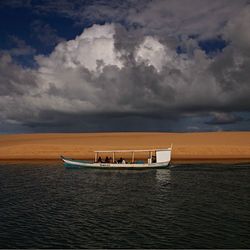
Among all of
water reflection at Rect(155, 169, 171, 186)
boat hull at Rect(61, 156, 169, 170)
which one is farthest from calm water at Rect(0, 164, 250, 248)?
boat hull at Rect(61, 156, 169, 170)

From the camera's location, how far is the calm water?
67.7 feet

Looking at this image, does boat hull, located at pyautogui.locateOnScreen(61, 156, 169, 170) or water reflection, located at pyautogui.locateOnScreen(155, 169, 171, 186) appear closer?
water reflection, located at pyautogui.locateOnScreen(155, 169, 171, 186)

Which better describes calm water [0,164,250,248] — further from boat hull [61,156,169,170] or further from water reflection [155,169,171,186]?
boat hull [61,156,169,170]

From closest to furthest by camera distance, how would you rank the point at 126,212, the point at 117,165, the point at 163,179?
the point at 126,212 < the point at 163,179 < the point at 117,165

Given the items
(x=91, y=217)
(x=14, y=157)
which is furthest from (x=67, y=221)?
(x=14, y=157)

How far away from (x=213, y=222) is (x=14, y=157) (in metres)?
61.9

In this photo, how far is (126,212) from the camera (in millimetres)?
27438

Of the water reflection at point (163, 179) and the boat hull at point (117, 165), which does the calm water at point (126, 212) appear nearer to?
the water reflection at point (163, 179)

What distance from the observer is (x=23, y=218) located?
85.7 feet

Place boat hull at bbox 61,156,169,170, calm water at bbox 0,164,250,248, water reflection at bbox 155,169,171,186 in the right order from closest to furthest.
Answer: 1. calm water at bbox 0,164,250,248
2. water reflection at bbox 155,169,171,186
3. boat hull at bbox 61,156,169,170

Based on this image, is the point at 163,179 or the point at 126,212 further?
the point at 163,179

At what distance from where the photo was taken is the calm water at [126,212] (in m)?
20.6

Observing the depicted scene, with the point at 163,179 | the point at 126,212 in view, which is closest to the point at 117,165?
the point at 163,179

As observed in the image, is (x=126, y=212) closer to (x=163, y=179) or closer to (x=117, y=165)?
(x=163, y=179)
